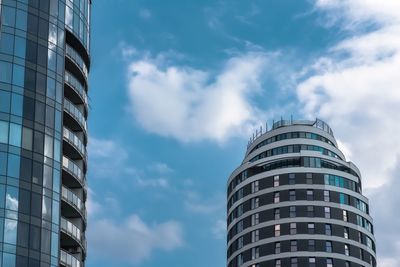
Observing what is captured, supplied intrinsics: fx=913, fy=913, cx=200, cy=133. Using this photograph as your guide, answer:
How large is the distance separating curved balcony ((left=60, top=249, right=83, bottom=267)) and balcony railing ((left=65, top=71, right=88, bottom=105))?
A: 19632mm

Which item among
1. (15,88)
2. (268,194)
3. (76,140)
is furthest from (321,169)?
(15,88)

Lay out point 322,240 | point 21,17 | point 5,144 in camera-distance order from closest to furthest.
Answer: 1. point 5,144
2. point 21,17
3. point 322,240

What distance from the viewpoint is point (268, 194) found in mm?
173250

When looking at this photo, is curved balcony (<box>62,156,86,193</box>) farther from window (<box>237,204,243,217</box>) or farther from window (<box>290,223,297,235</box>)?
window (<box>237,204,243,217</box>)

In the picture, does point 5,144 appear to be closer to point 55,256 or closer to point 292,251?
point 55,256

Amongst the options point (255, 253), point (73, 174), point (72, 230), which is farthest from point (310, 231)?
point (72, 230)

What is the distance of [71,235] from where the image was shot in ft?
328

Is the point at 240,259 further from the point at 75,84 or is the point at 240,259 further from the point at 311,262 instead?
the point at 75,84

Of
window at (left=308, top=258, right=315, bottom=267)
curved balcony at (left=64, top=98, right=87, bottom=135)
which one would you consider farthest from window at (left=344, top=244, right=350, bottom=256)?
curved balcony at (left=64, top=98, right=87, bottom=135)

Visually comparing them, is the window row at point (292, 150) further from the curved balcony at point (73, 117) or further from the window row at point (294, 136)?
the curved balcony at point (73, 117)

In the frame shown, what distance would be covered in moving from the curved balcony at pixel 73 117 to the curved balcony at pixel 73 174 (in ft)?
15.9

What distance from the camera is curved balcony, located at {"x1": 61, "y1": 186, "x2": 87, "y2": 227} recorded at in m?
99.6

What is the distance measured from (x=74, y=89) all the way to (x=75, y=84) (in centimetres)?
124

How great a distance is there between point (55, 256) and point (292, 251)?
7984 cm
